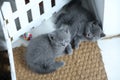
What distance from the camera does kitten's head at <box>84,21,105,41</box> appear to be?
130 cm

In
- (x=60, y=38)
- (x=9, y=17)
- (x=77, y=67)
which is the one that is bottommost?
(x=77, y=67)

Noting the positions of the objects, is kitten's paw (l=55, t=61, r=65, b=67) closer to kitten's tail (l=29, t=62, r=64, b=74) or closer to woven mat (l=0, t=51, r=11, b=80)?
kitten's tail (l=29, t=62, r=64, b=74)

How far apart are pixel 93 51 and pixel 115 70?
0.15 meters

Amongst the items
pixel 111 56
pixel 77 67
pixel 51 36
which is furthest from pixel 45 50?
pixel 111 56

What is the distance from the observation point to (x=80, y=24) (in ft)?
4.34

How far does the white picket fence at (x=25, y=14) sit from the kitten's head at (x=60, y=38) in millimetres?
168

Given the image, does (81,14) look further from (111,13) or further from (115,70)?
(115,70)

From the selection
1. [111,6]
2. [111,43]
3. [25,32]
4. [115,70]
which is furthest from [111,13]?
[25,32]

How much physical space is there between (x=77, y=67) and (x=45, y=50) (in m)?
0.18

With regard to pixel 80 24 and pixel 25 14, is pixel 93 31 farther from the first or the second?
pixel 25 14

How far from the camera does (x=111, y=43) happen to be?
4.40 feet

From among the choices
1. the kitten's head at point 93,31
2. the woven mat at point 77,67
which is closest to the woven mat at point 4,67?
the woven mat at point 77,67

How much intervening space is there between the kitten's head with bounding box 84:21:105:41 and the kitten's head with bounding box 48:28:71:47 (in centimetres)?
13

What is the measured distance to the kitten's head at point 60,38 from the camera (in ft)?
3.96
